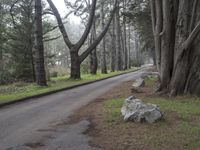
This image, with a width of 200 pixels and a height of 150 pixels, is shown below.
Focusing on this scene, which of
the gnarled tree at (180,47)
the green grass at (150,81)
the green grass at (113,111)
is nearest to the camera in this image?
the green grass at (113,111)

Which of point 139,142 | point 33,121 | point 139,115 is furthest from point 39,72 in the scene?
point 139,142

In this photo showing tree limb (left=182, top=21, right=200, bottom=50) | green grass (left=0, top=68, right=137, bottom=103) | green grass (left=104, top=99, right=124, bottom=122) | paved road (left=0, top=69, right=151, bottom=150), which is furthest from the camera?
green grass (left=0, top=68, right=137, bottom=103)

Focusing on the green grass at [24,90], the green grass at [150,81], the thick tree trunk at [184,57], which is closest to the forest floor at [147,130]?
the thick tree trunk at [184,57]

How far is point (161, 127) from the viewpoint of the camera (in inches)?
247

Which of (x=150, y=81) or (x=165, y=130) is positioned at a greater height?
(x=150, y=81)

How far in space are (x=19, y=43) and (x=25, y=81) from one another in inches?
130

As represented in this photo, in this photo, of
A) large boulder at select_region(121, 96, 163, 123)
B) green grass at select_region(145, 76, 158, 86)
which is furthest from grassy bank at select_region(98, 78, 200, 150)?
green grass at select_region(145, 76, 158, 86)

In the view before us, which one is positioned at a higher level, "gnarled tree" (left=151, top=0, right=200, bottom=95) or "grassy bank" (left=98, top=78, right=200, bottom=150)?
"gnarled tree" (left=151, top=0, right=200, bottom=95)

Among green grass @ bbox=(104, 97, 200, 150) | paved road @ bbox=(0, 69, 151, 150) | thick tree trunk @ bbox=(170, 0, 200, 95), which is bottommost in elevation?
paved road @ bbox=(0, 69, 151, 150)

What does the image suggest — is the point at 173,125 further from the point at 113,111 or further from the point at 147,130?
the point at 113,111

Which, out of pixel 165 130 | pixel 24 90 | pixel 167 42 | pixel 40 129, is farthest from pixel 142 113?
pixel 24 90

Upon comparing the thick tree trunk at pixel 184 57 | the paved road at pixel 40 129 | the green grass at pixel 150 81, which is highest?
the thick tree trunk at pixel 184 57

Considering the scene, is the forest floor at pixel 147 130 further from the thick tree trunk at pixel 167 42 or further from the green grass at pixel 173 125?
the thick tree trunk at pixel 167 42

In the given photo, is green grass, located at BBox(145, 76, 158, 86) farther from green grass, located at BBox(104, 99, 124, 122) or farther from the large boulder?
the large boulder
